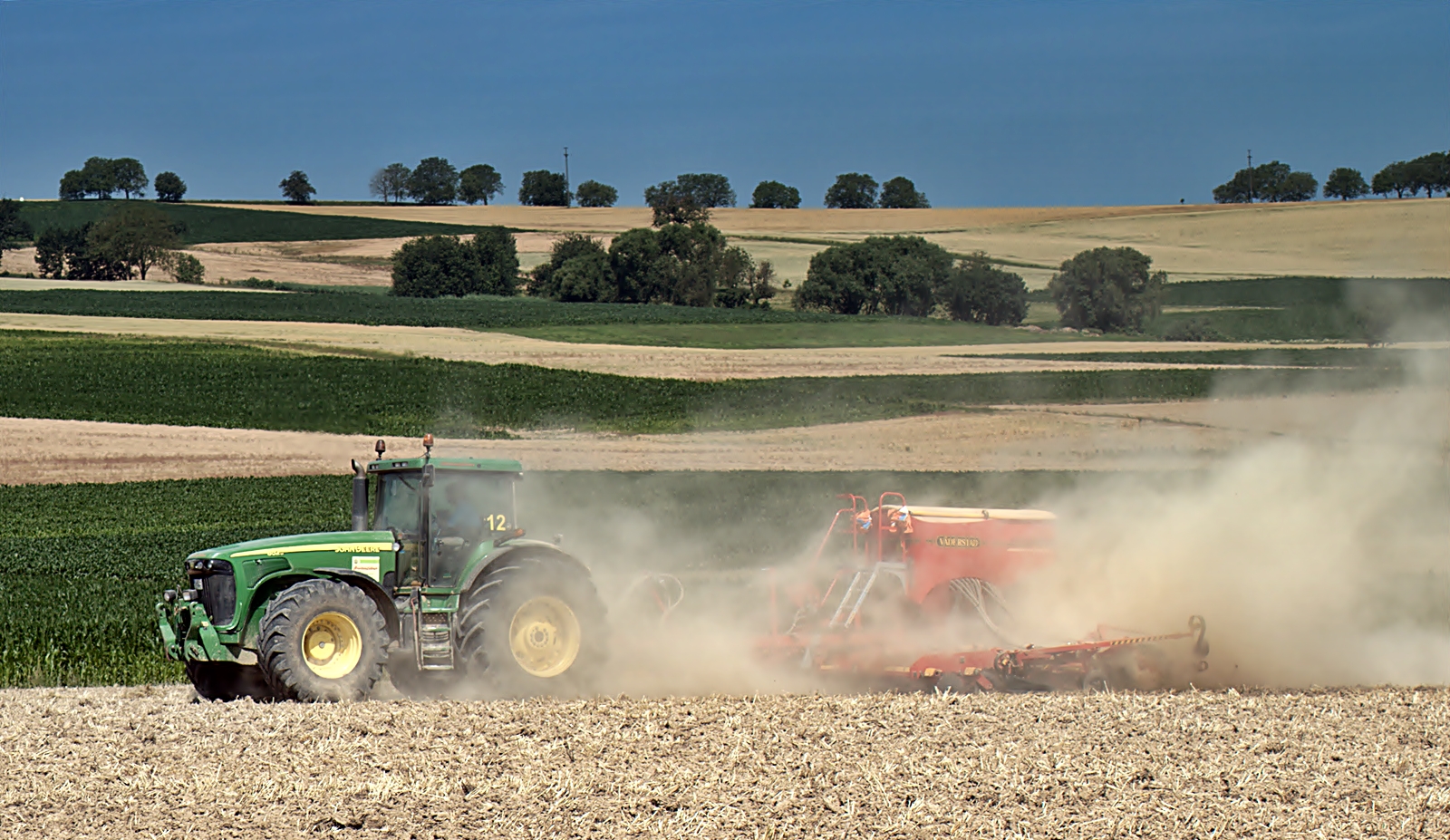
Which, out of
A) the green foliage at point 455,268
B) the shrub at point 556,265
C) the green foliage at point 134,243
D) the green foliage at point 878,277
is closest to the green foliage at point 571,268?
the shrub at point 556,265

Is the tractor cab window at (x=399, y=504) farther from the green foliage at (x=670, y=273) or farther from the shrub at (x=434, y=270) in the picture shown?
the shrub at (x=434, y=270)

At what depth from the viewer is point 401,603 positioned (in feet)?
40.7

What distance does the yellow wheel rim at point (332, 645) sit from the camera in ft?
38.8

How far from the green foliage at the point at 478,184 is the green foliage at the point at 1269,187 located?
59.4 meters

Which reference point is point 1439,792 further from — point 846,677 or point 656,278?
point 656,278

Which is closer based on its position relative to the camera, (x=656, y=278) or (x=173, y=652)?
(x=173, y=652)

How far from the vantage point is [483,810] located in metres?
9.00

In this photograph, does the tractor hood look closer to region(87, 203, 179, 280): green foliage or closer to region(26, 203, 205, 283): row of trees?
region(26, 203, 205, 283): row of trees

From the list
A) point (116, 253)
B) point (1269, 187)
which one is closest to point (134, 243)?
point (116, 253)

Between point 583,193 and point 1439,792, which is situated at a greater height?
point 583,193

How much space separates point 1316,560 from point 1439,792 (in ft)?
23.3

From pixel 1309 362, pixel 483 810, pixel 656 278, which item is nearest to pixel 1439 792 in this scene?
pixel 483 810

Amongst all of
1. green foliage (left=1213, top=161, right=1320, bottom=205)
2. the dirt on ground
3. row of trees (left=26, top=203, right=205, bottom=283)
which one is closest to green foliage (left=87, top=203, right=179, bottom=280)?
row of trees (left=26, top=203, right=205, bottom=283)

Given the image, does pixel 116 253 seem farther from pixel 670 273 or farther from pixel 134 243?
pixel 670 273
